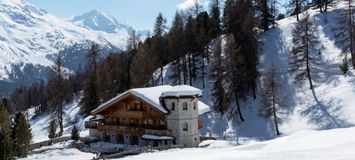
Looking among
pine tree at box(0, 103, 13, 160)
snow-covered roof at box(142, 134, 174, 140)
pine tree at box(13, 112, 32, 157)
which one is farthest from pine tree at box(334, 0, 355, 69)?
pine tree at box(0, 103, 13, 160)

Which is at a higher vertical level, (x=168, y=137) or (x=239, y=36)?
(x=239, y=36)

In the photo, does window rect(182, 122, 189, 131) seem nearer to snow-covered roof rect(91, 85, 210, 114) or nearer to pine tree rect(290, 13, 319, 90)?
snow-covered roof rect(91, 85, 210, 114)

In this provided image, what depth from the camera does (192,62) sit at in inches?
3455

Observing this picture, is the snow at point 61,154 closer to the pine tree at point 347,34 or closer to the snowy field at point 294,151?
the snowy field at point 294,151

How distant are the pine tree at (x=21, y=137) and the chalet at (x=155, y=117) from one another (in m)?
10.6

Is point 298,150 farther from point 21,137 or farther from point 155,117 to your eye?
point 21,137

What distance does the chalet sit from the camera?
60031mm

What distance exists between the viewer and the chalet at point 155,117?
60.0 m

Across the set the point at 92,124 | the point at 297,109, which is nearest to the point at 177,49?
the point at 92,124

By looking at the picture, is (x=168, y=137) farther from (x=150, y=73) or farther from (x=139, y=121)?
(x=150, y=73)

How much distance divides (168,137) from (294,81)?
82.0ft

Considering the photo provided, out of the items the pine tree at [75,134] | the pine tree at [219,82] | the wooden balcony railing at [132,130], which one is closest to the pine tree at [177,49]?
the pine tree at [219,82]

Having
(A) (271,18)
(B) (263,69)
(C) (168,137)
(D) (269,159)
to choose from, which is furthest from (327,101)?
(D) (269,159)

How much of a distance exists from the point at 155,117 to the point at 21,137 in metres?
15.5
